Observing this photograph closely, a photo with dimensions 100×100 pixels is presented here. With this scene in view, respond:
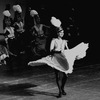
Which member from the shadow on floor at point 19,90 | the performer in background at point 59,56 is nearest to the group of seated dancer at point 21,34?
the shadow on floor at point 19,90

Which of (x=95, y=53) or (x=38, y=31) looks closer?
(x=38, y=31)

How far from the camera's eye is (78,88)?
8828 mm

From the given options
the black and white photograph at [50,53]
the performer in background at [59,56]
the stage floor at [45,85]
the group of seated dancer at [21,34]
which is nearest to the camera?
the performer in background at [59,56]

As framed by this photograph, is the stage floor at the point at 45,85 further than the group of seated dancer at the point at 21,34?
No

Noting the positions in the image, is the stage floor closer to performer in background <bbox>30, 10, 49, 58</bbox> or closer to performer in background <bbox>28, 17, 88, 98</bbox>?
performer in background <bbox>28, 17, 88, 98</bbox>

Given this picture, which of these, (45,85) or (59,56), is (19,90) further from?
(59,56)

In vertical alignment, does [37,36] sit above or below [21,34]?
below

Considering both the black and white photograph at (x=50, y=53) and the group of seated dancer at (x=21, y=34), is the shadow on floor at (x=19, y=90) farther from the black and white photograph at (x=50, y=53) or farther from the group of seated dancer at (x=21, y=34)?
the group of seated dancer at (x=21, y=34)

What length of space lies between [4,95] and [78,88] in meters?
1.77

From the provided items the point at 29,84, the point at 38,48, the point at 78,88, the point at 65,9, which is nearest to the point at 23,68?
the point at 38,48

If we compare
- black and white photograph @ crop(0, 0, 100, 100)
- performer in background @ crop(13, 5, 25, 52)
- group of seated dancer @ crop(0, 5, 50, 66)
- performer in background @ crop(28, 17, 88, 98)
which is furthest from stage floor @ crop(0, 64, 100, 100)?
performer in background @ crop(13, 5, 25, 52)

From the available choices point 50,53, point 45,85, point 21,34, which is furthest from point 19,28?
point 50,53

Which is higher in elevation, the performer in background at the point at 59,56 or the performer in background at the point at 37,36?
the performer in background at the point at 59,56

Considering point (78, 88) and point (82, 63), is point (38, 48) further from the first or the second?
point (78, 88)
